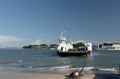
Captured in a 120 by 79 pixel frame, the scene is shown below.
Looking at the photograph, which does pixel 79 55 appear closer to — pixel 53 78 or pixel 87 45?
pixel 87 45

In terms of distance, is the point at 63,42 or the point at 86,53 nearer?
A: the point at 86,53

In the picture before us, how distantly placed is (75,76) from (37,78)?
4.01 meters

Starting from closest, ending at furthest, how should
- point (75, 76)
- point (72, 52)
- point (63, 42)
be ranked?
point (75, 76) < point (72, 52) < point (63, 42)

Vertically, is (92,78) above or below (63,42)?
below

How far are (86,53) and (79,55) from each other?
493cm

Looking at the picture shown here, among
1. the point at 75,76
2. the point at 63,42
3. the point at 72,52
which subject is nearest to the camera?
the point at 75,76

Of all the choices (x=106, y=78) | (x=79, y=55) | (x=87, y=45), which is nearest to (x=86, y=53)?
(x=79, y=55)

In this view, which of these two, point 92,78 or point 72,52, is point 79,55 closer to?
point 72,52

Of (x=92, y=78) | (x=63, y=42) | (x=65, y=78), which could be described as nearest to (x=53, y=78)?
(x=65, y=78)

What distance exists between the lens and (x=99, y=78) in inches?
1225

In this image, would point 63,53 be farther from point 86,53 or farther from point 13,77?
Answer: point 13,77

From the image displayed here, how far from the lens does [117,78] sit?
102ft

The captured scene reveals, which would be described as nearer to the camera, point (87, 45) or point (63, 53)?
point (63, 53)

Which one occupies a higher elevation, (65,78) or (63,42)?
(63,42)
